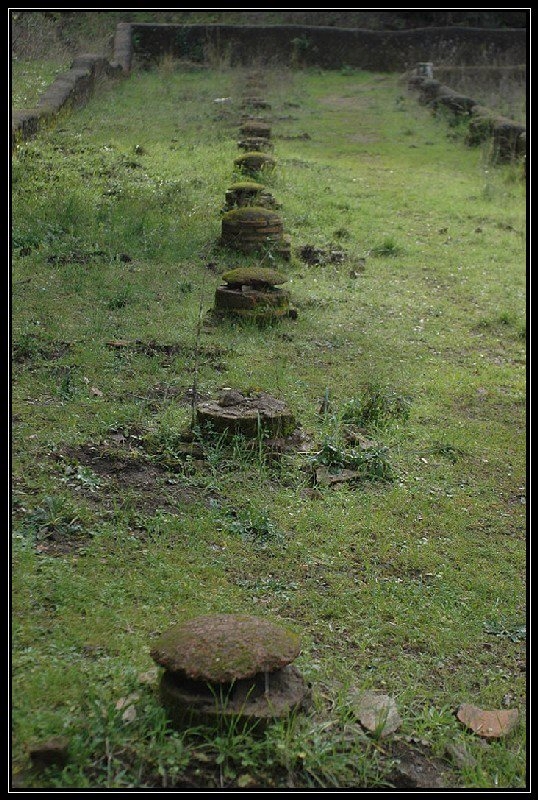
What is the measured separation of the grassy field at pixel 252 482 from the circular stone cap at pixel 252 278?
0.32 m

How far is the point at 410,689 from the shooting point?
3.58m

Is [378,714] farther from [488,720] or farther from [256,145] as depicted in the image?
[256,145]

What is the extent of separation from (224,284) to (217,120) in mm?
7781

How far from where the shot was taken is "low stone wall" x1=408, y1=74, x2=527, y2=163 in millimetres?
14438

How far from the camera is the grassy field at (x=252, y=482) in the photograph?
3109mm

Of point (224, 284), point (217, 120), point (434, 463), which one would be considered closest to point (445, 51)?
point (217, 120)

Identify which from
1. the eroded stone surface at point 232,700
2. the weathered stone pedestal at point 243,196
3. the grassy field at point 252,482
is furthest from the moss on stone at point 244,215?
the eroded stone surface at point 232,700

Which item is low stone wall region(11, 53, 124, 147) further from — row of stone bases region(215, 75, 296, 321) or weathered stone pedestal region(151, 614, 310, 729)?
weathered stone pedestal region(151, 614, 310, 729)

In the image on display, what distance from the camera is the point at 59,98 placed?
9.38m

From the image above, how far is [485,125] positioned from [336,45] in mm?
9657

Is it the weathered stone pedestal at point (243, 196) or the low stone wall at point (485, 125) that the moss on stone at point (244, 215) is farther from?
the low stone wall at point (485, 125)

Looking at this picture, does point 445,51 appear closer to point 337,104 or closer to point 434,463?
point 337,104

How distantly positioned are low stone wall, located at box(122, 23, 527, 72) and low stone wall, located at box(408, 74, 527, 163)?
4.75m

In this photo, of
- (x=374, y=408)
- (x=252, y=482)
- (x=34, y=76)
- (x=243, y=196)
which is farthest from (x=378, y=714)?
(x=34, y=76)
